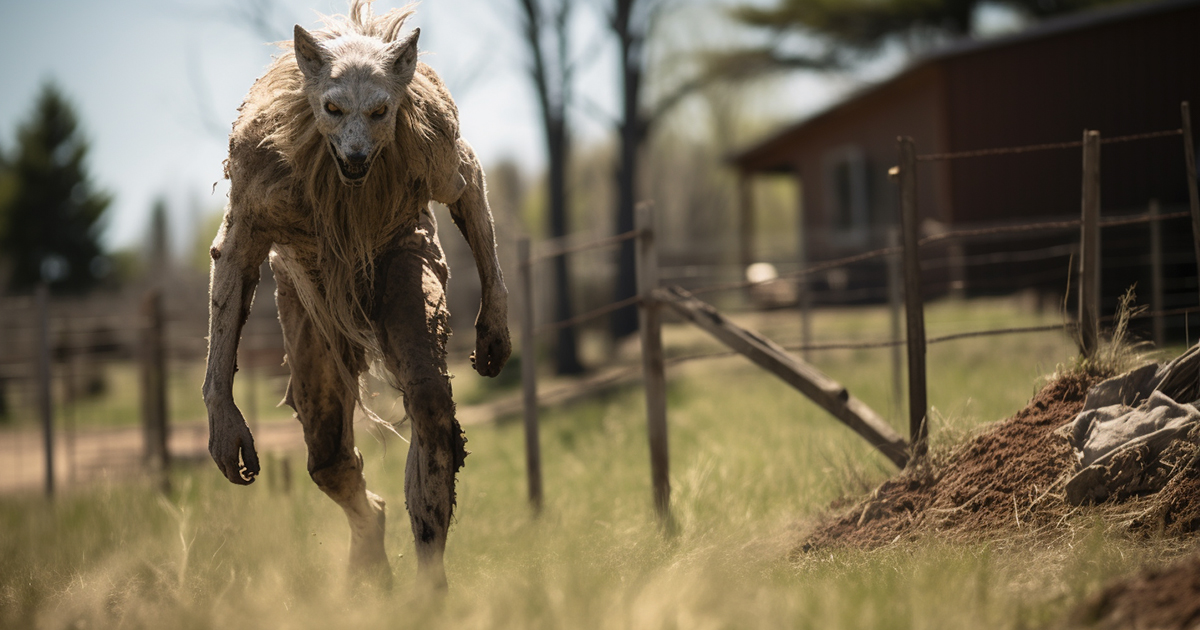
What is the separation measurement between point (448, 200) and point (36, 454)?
442 inches

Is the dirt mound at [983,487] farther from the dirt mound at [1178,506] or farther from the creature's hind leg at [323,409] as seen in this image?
the creature's hind leg at [323,409]

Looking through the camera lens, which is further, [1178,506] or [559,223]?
[559,223]

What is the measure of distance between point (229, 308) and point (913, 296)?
2.93 m

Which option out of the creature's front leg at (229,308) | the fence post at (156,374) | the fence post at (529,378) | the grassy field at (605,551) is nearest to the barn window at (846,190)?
the grassy field at (605,551)

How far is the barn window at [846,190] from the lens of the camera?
722 inches

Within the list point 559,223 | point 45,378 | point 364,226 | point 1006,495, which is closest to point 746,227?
point 559,223

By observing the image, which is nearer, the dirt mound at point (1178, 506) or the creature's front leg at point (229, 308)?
the dirt mound at point (1178, 506)

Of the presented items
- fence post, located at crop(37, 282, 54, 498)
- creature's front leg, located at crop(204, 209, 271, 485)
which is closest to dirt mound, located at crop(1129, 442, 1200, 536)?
creature's front leg, located at crop(204, 209, 271, 485)

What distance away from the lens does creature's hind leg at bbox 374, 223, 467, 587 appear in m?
3.37

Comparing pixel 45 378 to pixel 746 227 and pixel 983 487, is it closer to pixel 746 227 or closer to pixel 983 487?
pixel 983 487

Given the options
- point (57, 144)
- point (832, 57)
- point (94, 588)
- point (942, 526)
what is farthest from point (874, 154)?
point (57, 144)

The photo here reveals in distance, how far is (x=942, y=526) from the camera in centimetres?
383

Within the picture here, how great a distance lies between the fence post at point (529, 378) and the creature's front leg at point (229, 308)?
8.62 ft

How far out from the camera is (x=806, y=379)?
15.5 feet
